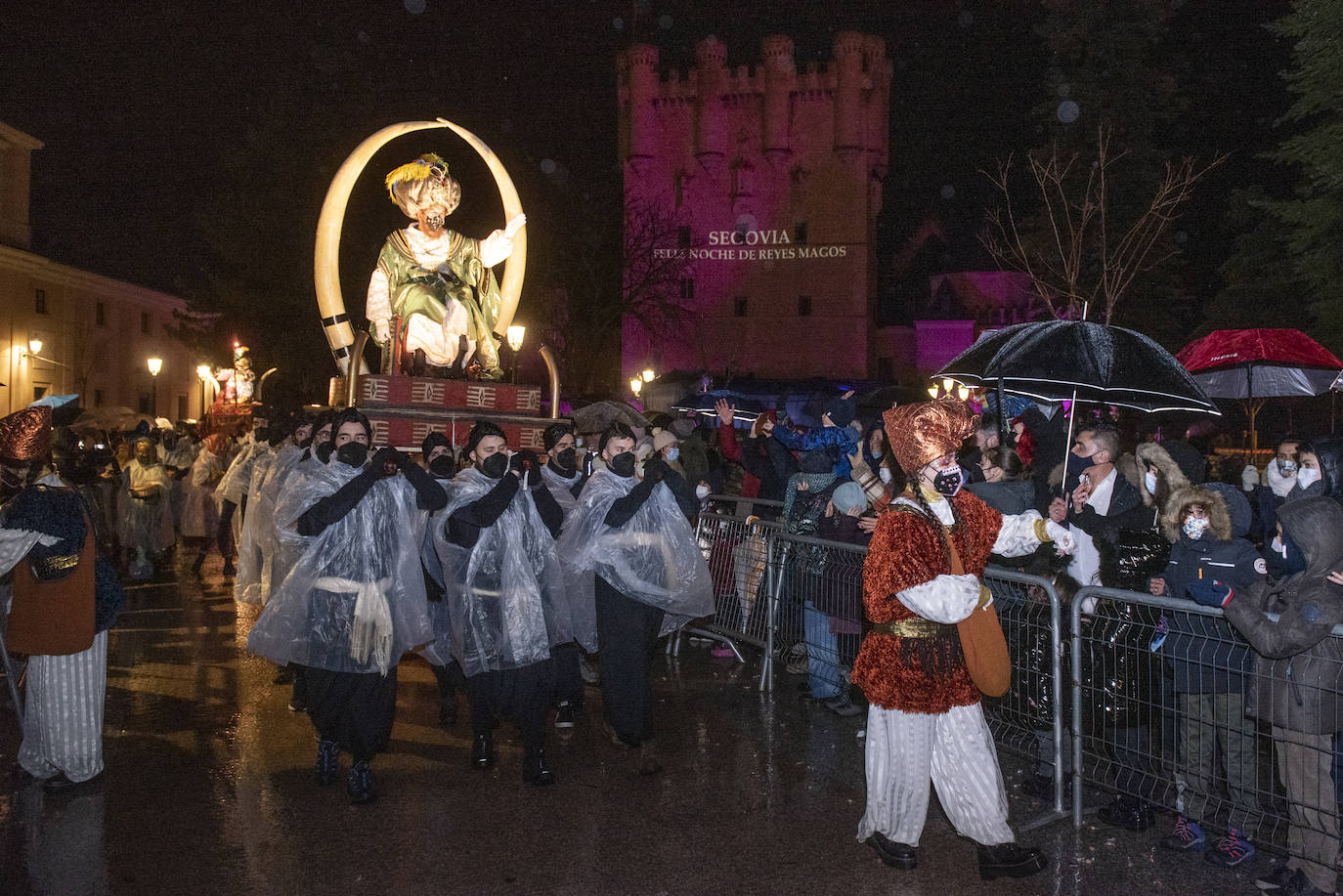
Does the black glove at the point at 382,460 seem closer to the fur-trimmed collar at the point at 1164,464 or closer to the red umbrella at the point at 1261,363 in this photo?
the fur-trimmed collar at the point at 1164,464

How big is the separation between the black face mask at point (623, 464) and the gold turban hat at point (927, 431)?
1858 millimetres

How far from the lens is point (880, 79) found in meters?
45.4

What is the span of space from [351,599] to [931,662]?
280 centimetres

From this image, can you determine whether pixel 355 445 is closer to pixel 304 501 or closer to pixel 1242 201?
pixel 304 501

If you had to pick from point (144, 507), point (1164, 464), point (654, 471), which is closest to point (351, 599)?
point (654, 471)

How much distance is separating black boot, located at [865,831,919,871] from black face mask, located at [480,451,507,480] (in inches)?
98.3

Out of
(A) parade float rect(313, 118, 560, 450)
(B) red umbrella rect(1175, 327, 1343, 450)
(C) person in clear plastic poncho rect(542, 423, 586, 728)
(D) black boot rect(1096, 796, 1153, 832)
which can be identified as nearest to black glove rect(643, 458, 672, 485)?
(C) person in clear plastic poncho rect(542, 423, 586, 728)

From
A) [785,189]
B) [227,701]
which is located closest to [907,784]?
[227,701]

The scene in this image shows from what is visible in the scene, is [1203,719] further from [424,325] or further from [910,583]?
[424,325]

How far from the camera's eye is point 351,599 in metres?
5.20

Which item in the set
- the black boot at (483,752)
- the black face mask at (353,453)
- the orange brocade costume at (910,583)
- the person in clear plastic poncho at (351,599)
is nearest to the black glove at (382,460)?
the person in clear plastic poncho at (351,599)

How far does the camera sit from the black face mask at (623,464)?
5664mm

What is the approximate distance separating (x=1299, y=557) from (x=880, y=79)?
44.9 m

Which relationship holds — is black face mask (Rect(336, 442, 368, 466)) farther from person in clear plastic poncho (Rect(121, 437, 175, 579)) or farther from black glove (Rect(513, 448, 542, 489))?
person in clear plastic poncho (Rect(121, 437, 175, 579))
